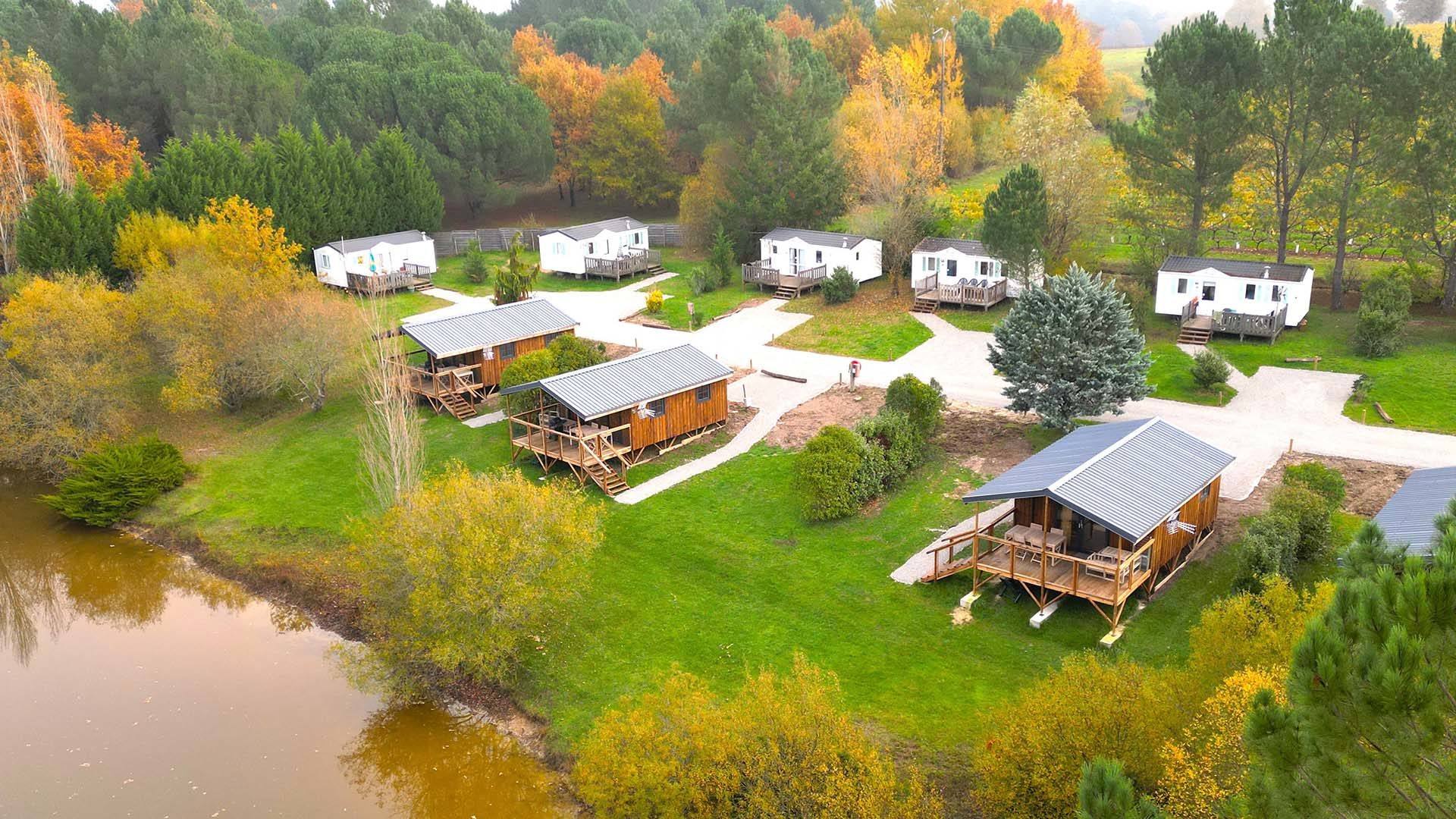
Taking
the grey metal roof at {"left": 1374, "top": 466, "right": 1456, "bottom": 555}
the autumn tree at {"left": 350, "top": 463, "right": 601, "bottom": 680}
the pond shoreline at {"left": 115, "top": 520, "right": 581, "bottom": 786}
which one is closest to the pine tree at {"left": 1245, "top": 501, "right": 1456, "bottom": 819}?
the grey metal roof at {"left": 1374, "top": 466, "right": 1456, "bottom": 555}

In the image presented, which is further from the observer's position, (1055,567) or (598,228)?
(598,228)

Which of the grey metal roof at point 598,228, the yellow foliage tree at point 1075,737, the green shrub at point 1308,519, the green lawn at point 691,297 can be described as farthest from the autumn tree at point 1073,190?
the yellow foliage tree at point 1075,737

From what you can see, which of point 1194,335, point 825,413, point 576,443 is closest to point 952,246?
point 1194,335

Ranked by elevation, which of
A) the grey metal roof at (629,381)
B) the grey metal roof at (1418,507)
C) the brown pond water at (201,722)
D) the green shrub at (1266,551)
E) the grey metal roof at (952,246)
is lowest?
the brown pond water at (201,722)

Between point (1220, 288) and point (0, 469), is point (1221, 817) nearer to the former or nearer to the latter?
point (1220, 288)

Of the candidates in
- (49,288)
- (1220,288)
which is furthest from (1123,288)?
(49,288)

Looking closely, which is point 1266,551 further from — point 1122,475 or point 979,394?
point 979,394

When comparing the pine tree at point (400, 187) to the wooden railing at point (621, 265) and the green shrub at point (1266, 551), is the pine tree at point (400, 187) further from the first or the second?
the green shrub at point (1266, 551)
